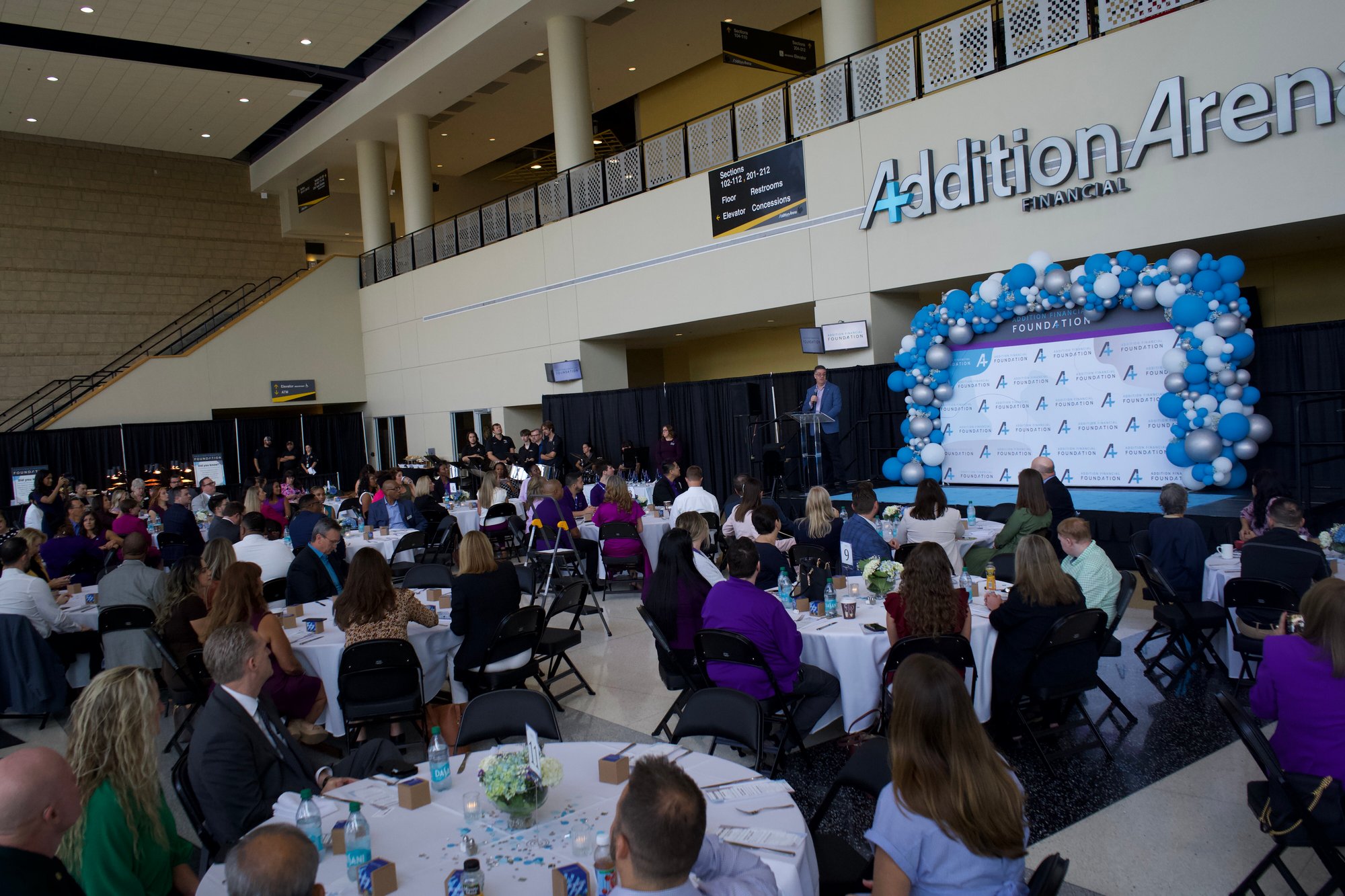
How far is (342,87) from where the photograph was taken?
20.9 meters

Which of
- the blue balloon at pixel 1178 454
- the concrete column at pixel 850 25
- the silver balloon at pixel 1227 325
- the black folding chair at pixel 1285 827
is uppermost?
the concrete column at pixel 850 25

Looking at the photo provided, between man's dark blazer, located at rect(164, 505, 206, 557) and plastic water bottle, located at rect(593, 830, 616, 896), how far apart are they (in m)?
8.65

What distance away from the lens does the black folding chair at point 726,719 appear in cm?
347

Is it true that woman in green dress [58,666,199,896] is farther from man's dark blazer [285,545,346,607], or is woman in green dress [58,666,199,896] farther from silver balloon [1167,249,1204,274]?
silver balloon [1167,249,1204,274]

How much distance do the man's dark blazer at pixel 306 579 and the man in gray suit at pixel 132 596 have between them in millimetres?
846

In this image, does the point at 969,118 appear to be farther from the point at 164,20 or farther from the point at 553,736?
the point at 164,20

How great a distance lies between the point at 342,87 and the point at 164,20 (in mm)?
5405

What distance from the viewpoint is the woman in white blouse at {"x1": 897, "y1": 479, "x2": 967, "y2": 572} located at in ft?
22.2

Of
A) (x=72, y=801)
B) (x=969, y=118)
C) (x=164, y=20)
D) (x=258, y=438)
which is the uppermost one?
(x=164, y=20)

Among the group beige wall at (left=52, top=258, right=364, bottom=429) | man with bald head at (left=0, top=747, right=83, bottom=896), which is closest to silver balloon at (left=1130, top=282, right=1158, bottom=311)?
man with bald head at (left=0, top=747, right=83, bottom=896)

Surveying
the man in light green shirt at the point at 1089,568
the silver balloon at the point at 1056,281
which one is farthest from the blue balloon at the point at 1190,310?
the man in light green shirt at the point at 1089,568

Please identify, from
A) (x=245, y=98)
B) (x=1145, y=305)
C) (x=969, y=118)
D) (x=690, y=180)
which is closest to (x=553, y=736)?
(x=1145, y=305)

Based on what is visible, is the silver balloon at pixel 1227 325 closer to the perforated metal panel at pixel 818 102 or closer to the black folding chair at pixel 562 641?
the perforated metal panel at pixel 818 102

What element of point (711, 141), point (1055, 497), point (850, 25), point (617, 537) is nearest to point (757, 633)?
point (1055, 497)
